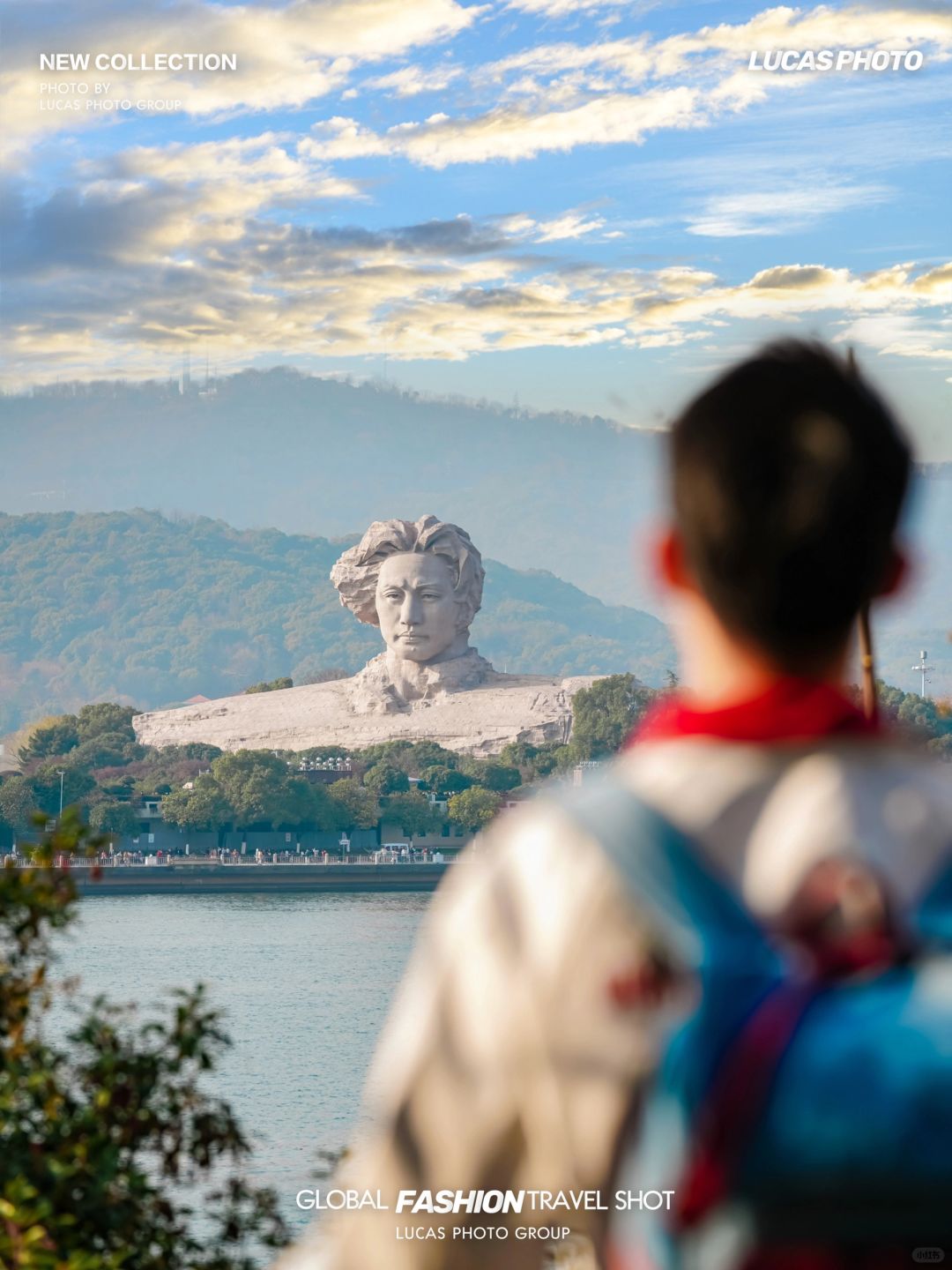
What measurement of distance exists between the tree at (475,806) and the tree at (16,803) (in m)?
13.8

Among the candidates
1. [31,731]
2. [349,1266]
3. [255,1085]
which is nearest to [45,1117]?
[349,1266]

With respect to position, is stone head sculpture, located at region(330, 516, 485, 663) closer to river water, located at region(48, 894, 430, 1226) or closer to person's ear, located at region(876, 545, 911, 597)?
river water, located at region(48, 894, 430, 1226)

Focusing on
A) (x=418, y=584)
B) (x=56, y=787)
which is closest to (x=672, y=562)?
(x=418, y=584)

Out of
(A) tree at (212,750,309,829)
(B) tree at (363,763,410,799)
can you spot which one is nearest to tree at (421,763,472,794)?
(B) tree at (363,763,410,799)

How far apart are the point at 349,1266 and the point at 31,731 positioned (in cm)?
8052

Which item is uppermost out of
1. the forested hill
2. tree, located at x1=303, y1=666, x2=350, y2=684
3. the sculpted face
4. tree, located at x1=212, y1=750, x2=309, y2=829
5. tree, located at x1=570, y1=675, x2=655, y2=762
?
the forested hill

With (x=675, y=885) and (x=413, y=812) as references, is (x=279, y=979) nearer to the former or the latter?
(x=675, y=885)

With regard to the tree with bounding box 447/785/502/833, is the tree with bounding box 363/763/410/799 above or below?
above

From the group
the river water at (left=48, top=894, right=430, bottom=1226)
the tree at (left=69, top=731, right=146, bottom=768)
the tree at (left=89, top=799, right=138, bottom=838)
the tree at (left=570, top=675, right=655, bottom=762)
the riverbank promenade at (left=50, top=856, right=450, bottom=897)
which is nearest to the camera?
the river water at (left=48, top=894, right=430, bottom=1226)

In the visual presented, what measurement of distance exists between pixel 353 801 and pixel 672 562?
60220 mm

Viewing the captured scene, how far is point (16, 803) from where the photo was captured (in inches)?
2426

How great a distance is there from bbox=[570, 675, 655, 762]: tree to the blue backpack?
6251 cm

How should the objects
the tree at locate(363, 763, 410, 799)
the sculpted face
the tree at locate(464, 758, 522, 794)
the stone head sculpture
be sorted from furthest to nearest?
A: the tree at locate(464, 758, 522, 794)
the tree at locate(363, 763, 410, 799)
the stone head sculpture
the sculpted face

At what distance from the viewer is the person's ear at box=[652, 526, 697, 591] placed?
3.93 ft
